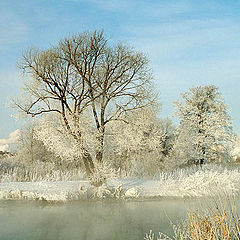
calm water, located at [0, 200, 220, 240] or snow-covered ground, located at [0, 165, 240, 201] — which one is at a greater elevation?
snow-covered ground, located at [0, 165, 240, 201]

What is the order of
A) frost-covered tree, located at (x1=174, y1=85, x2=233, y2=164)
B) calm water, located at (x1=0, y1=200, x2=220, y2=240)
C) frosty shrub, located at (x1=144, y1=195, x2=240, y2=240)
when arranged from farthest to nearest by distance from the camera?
frost-covered tree, located at (x1=174, y1=85, x2=233, y2=164) < calm water, located at (x1=0, y1=200, x2=220, y2=240) < frosty shrub, located at (x1=144, y1=195, x2=240, y2=240)

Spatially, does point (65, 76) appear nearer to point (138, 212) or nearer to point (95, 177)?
point (95, 177)

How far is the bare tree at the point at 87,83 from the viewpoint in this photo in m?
12.8

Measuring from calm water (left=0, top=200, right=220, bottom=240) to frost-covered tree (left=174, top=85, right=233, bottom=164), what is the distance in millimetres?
10801

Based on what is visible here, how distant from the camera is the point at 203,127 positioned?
22125mm

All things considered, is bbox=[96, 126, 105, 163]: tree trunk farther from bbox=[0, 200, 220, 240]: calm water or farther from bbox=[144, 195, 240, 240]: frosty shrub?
bbox=[144, 195, 240, 240]: frosty shrub

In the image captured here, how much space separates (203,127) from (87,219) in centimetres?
1522

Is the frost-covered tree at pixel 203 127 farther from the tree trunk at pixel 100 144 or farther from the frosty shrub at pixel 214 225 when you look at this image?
the frosty shrub at pixel 214 225

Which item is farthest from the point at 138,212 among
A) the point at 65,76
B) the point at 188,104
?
the point at 188,104

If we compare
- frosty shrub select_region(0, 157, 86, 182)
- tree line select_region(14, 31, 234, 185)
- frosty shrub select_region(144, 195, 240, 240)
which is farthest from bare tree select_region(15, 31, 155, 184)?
frosty shrub select_region(144, 195, 240, 240)

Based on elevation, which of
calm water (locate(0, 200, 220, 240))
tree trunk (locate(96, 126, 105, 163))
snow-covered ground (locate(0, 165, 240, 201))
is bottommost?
calm water (locate(0, 200, 220, 240))

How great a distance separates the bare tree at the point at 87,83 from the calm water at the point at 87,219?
2.83 m

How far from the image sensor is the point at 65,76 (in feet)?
43.4

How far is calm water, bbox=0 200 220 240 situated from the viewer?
7449 millimetres
